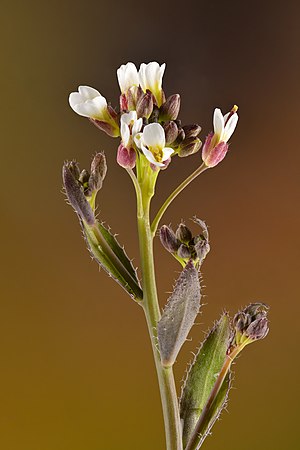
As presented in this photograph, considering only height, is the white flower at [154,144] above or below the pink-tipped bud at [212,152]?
below

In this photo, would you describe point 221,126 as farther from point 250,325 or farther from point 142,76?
point 250,325

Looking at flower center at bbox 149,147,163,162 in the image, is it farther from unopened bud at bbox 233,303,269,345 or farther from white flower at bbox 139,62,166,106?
unopened bud at bbox 233,303,269,345

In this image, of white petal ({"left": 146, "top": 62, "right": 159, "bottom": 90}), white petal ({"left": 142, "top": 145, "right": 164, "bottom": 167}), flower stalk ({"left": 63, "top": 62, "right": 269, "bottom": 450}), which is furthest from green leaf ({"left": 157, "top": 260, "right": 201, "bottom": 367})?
white petal ({"left": 146, "top": 62, "right": 159, "bottom": 90})

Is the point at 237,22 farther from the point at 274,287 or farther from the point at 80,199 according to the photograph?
the point at 80,199

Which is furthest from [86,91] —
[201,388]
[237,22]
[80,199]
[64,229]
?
[237,22]

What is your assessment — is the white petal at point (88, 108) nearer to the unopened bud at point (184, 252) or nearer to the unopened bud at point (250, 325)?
the unopened bud at point (184, 252)

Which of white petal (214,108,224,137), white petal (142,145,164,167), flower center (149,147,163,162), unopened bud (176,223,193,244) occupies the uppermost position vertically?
white petal (214,108,224,137)

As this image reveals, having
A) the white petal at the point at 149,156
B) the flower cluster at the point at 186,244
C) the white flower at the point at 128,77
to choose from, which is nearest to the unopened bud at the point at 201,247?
the flower cluster at the point at 186,244
